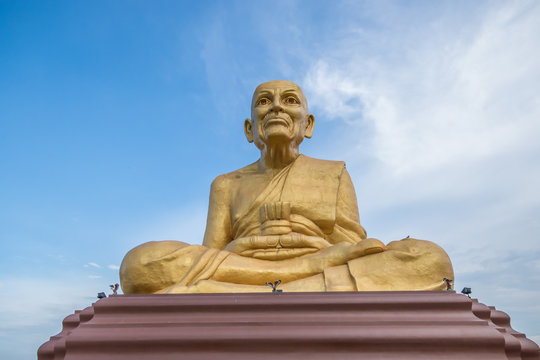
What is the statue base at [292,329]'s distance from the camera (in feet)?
10.9

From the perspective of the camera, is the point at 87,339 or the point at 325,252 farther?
the point at 325,252

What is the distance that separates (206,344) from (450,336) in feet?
5.37

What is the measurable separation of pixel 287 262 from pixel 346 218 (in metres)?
1.33

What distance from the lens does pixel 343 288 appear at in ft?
14.5

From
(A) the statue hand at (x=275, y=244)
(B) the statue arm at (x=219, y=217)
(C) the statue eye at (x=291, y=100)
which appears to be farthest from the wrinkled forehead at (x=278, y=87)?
(A) the statue hand at (x=275, y=244)

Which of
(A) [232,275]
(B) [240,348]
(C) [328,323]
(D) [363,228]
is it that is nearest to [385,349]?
(C) [328,323]

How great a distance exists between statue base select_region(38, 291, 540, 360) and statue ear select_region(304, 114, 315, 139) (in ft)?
10.4

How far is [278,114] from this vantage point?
6066 millimetres

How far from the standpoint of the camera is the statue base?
3.32 metres

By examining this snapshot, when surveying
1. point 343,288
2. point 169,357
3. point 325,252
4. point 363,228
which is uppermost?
point 363,228

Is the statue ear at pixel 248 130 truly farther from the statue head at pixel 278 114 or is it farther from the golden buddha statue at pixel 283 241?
the statue head at pixel 278 114

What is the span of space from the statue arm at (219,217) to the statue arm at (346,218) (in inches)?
51.1

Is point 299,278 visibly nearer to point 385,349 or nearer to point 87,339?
point 385,349

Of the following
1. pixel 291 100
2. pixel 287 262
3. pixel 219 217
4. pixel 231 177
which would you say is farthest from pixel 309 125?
pixel 287 262
